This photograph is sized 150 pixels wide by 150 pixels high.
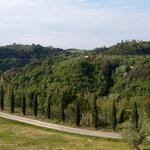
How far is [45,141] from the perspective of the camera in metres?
76.5

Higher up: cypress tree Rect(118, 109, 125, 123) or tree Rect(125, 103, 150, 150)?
tree Rect(125, 103, 150, 150)

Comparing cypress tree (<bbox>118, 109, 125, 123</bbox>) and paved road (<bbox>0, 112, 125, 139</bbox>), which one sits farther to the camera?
cypress tree (<bbox>118, 109, 125, 123</bbox>)

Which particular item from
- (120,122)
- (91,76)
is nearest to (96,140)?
(120,122)

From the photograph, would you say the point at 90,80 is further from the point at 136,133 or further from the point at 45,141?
the point at 136,133

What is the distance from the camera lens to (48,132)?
87.4 metres

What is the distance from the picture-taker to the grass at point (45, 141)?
7100cm

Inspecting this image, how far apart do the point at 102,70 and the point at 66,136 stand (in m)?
109

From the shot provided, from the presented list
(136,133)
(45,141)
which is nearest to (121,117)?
(45,141)

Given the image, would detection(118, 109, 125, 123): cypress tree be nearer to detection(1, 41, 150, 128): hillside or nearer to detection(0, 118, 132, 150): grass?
detection(0, 118, 132, 150): grass

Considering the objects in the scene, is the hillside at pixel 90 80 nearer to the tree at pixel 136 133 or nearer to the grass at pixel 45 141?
the grass at pixel 45 141

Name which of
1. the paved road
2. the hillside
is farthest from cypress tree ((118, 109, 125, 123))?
the hillside

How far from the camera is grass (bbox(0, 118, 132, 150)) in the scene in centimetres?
7100

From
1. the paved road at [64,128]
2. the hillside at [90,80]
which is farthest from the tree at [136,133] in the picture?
the hillside at [90,80]

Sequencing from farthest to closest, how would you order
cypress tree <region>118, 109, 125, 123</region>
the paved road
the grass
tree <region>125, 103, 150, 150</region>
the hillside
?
the hillside, cypress tree <region>118, 109, 125, 123</region>, the paved road, the grass, tree <region>125, 103, 150, 150</region>
